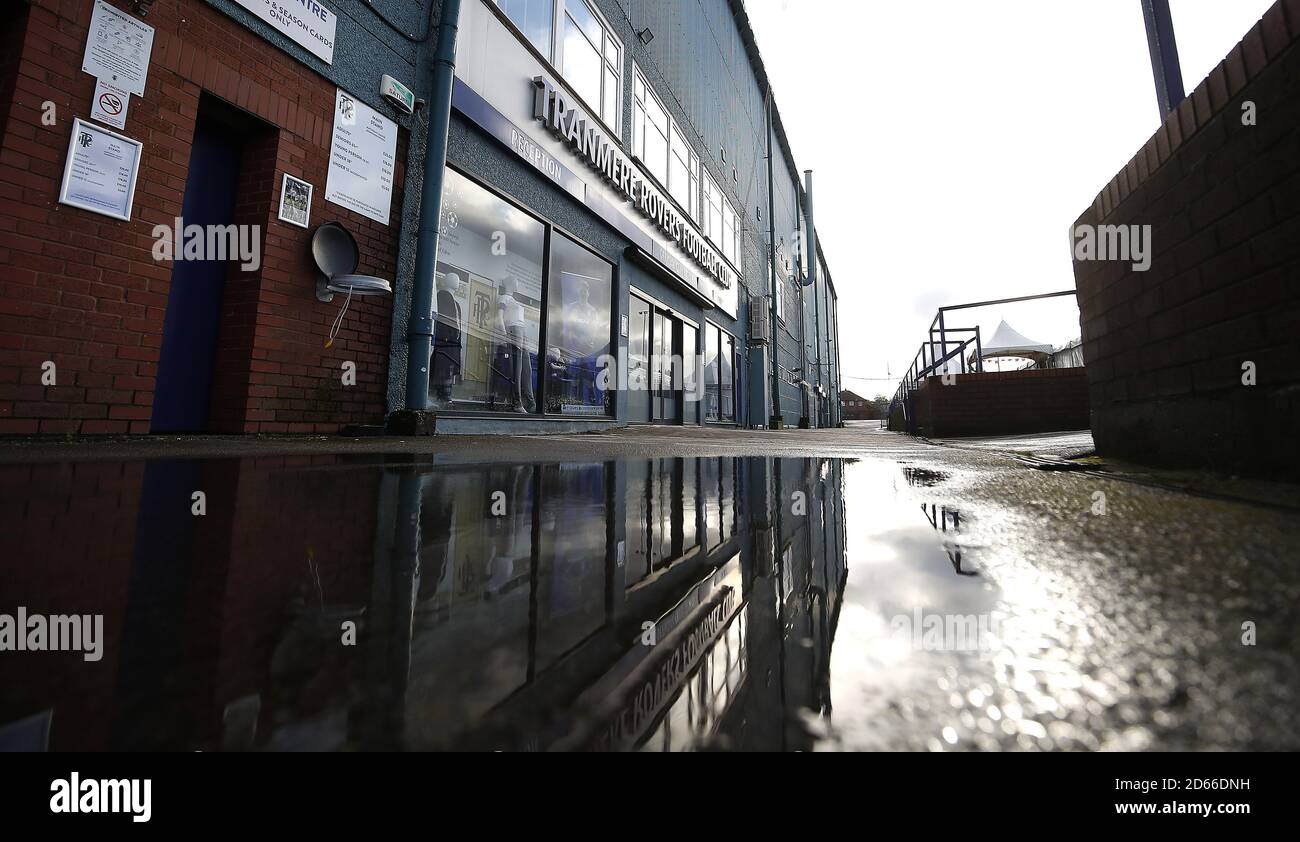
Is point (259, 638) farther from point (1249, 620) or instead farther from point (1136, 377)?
point (1136, 377)

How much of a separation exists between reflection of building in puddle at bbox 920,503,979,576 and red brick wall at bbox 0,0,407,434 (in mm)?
3794

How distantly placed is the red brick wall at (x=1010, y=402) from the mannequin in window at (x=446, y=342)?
5.86m

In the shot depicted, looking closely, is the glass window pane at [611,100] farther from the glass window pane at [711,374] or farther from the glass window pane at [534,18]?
the glass window pane at [711,374]

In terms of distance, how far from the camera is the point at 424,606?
51cm

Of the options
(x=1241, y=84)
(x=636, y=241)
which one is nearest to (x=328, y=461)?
(x=1241, y=84)

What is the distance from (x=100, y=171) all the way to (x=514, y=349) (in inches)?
127

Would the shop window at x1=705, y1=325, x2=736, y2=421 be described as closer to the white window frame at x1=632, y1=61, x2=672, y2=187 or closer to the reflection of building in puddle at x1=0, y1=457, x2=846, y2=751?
the white window frame at x1=632, y1=61, x2=672, y2=187

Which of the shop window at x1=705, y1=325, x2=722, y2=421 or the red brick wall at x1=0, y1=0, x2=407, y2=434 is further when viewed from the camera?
the shop window at x1=705, y1=325, x2=722, y2=421

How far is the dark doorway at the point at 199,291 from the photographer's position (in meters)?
3.17

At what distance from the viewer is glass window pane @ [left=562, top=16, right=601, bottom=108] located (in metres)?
6.16

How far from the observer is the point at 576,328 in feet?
21.7
